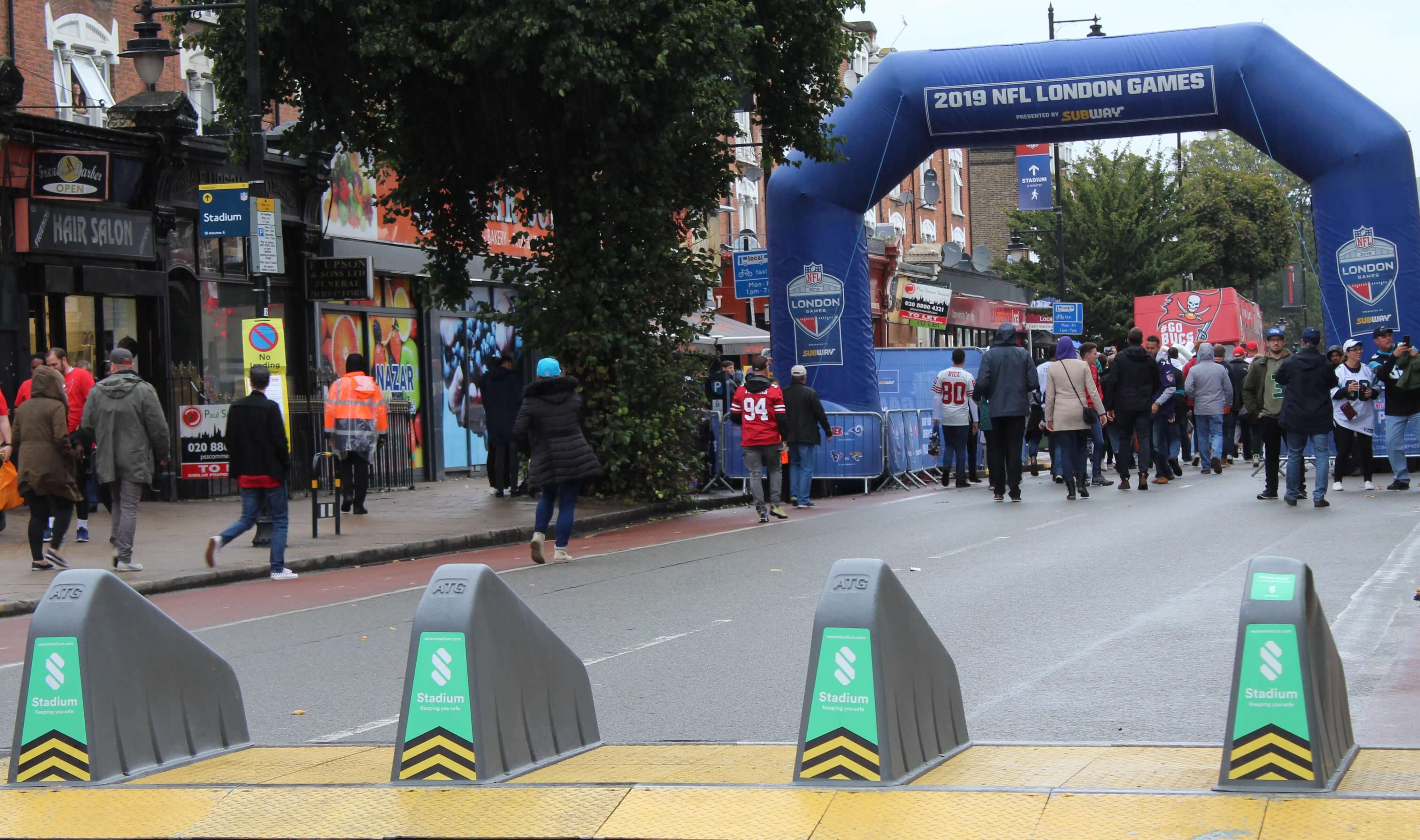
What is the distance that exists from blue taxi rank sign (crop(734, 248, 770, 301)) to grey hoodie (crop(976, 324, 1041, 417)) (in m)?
5.64

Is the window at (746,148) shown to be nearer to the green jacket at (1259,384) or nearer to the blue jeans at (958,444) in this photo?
the blue jeans at (958,444)

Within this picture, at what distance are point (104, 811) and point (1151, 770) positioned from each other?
356 cm

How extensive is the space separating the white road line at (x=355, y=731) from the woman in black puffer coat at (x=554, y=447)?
6.65 metres

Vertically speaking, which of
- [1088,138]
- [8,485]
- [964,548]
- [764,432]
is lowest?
[964,548]

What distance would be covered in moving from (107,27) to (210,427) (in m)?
7.63

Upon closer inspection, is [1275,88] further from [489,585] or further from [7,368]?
[489,585]

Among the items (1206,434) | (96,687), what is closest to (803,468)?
(1206,434)

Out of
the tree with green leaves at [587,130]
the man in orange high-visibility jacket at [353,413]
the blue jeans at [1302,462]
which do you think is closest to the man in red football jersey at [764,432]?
the tree with green leaves at [587,130]

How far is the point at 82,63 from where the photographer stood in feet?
71.7

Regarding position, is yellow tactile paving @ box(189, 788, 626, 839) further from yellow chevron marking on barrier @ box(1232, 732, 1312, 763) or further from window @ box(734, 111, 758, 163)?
window @ box(734, 111, 758, 163)

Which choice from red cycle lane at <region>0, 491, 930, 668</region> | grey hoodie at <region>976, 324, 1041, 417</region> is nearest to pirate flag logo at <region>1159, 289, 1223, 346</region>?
grey hoodie at <region>976, 324, 1041, 417</region>

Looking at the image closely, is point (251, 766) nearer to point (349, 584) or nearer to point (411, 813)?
point (411, 813)

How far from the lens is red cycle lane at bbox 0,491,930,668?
11445mm

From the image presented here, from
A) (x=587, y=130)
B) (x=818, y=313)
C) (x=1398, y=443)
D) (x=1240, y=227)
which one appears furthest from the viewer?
(x=1240, y=227)
